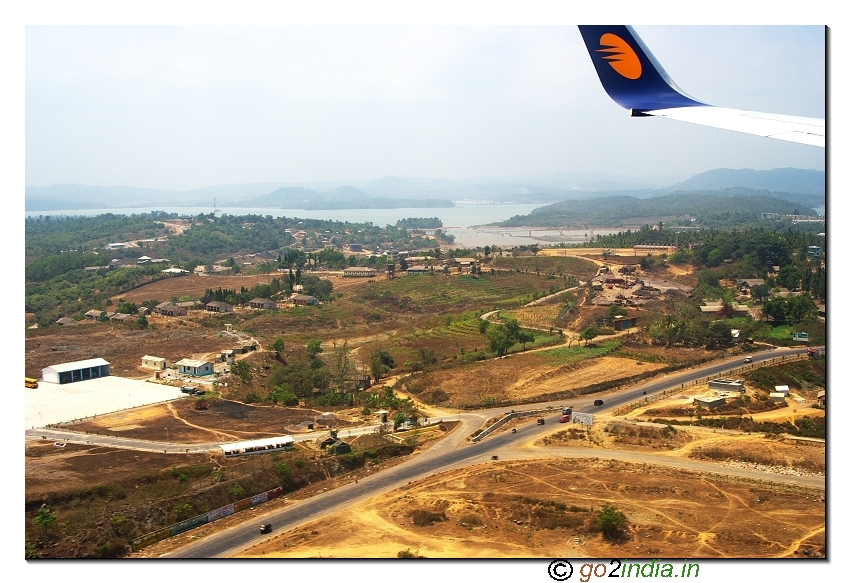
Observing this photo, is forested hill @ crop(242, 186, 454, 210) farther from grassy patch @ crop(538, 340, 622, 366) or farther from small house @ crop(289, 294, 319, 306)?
grassy patch @ crop(538, 340, 622, 366)

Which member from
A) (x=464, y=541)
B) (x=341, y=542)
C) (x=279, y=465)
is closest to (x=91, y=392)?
(x=279, y=465)

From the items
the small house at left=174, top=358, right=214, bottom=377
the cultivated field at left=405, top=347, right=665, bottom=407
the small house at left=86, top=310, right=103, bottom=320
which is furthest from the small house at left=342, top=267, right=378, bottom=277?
the small house at left=174, top=358, right=214, bottom=377

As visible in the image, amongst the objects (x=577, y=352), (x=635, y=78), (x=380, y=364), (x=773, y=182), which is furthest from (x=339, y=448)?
(x=773, y=182)

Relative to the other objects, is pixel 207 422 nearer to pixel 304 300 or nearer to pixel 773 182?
pixel 304 300

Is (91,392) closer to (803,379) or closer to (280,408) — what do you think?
(280,408)

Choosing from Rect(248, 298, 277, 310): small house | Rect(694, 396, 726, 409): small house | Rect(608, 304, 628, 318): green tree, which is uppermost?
Rect(608, 304, 628, 318): green tree

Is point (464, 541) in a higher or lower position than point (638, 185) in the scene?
lower
